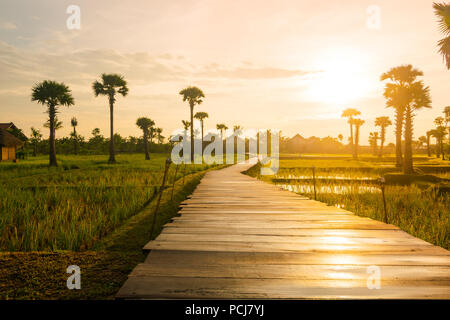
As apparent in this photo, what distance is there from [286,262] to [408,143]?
74.1ft

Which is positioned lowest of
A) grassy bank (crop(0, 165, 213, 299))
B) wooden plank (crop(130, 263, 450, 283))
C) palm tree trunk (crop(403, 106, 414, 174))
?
grassy bank (crop(0, 165, 213, 299))

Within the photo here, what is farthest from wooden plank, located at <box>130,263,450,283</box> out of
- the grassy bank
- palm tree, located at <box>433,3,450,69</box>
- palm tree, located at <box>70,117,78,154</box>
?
palm tree, located at <box>70,117,78,154</box>

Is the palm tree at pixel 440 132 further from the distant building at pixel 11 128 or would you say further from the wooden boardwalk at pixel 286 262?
the distant building at pixel 11 128

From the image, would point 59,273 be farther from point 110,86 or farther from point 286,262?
point 110,86

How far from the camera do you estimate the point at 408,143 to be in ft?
65.4

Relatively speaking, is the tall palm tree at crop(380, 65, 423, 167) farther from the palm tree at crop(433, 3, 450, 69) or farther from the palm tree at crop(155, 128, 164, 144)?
the palm tree at crop(155, 128, 164, 144)

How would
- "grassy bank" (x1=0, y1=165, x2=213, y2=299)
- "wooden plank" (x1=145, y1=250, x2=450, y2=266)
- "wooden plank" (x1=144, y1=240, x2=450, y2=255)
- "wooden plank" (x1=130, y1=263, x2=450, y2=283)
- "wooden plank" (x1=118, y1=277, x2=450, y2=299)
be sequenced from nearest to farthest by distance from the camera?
"wooden plank" (x1=118, y1=277, x2=450, y2=299), "grassy bank" (x1=0, y1=165, x2=213, y2=299), "wooden plank" (x1=130, y1=263, x2=450, y2=283), "wooden plank" (x1=145, y1=250, x2=450, y2=266), "wooden plank" (x1=144, y1=240, x2=450, y2=255)

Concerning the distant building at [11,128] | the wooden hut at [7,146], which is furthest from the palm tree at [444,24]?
the distant building at [11,128]

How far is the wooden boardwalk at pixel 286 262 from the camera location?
187cm

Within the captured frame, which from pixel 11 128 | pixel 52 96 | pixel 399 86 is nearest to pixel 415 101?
pixel 399 86

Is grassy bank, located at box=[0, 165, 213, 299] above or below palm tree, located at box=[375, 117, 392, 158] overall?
below

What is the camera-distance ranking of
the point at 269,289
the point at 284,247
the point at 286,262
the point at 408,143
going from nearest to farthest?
the point at 269,289 → the point at 286,262 → the point at 284,247 → the point at 408,143

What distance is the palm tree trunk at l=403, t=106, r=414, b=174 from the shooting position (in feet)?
60.2

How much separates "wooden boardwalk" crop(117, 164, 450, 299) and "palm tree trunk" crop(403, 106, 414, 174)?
1828cm
